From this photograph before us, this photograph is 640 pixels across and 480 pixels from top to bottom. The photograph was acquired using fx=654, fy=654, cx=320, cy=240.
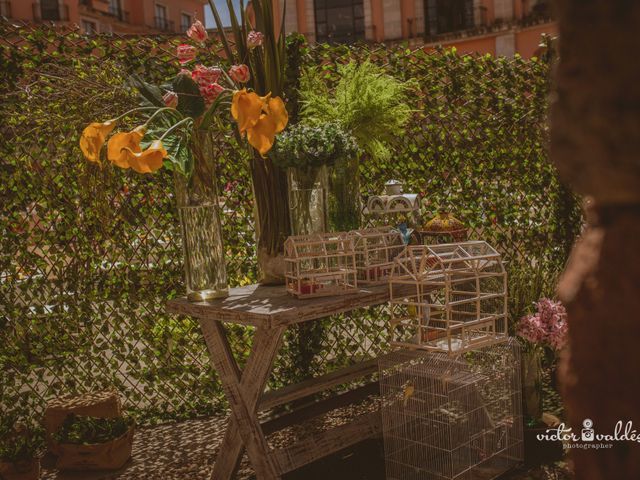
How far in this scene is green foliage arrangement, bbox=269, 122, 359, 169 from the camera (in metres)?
2.91

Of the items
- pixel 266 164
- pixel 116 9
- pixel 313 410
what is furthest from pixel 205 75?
pixel 116 9

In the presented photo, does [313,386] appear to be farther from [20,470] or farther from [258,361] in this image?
[20,470]

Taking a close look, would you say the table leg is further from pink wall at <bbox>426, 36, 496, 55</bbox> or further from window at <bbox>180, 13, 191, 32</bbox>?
window at <bbox>180, 13, 191, 32</bbox>

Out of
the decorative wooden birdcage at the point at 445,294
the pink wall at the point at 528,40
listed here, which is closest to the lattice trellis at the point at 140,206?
the decorative wooden birdcage at the point at 445,294

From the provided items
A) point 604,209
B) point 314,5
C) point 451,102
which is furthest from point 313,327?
point 314,5

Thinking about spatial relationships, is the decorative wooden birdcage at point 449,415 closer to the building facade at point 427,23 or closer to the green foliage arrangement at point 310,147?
the green foliage arrangement at point 310,147

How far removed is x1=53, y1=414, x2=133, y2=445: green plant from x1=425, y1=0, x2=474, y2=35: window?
22.6 m

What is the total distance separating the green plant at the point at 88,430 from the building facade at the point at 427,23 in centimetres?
2035

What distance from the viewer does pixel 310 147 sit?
293 centimetres

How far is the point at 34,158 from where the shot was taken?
3.57 meters

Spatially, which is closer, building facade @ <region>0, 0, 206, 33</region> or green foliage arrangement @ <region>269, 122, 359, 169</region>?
green foliage arrangement @ <region>269, 122, 359, 169</region>

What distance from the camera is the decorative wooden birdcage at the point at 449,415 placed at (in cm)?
292

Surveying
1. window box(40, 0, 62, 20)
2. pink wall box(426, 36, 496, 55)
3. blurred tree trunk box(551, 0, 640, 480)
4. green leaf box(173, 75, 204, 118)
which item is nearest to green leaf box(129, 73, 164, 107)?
green leaf box(173, 75, 204, 118)

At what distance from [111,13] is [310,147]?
29542 millimetres
